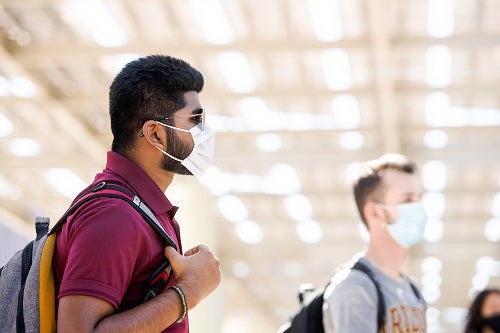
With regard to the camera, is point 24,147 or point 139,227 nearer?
point 139,227

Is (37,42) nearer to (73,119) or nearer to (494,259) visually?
(73,119)

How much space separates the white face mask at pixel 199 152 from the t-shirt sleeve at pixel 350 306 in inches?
47.3

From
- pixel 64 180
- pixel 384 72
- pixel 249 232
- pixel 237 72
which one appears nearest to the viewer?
pixel 384 72

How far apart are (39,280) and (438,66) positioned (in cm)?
1770

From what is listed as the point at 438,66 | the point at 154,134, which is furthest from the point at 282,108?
the point at 154,134

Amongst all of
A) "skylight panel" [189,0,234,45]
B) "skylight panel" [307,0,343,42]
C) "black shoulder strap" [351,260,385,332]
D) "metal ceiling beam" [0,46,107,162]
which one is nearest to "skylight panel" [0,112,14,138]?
"metal ceiling beam" [0,46,107,162]

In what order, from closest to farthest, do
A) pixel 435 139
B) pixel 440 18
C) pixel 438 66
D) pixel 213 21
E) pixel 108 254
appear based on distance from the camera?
pixel 108 254 → pixel 440 18 → pixel 213 21 → pixel 438 66 → pixel 435 139

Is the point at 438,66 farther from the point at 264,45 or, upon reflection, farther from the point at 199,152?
the point at 199,152

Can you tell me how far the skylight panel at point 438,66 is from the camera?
62.5ft

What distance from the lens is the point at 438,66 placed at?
19.7 m

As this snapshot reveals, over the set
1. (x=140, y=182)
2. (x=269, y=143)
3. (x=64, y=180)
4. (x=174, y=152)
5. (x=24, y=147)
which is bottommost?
(x=140, y=182)

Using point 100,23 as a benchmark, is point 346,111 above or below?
below

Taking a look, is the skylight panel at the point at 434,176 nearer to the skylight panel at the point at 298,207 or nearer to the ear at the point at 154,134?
the skylight panel at the point at 298,207

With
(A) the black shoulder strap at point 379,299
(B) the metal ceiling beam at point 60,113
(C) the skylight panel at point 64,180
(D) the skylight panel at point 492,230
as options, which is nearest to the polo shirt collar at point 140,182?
(A) the black shoulder strap at point 379,299
